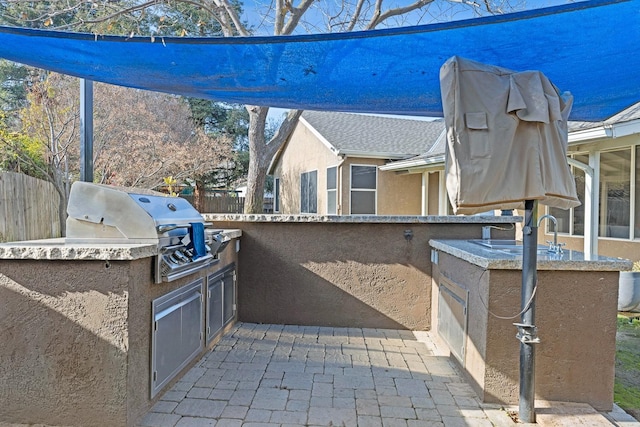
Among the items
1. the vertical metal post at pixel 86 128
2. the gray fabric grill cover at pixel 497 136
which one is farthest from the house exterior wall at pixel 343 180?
the gray fabric grill cover at pixel 497 136

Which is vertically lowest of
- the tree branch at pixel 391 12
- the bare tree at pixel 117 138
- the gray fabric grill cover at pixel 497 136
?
the gray fabric grill cover at pixel 497 136

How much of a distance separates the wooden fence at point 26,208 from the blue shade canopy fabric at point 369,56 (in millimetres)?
4629

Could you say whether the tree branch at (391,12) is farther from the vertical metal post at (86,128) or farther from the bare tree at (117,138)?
the bare tree at (117,138)

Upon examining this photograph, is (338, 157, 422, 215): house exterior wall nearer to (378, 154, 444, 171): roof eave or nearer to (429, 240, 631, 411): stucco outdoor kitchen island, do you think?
(378, 154, 444, 171): roof eave

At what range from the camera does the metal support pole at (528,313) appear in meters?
2.64

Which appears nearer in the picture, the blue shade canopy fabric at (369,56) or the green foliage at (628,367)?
the blue shade canopy fabric at (369,56)

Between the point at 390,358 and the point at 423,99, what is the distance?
2.46 meters

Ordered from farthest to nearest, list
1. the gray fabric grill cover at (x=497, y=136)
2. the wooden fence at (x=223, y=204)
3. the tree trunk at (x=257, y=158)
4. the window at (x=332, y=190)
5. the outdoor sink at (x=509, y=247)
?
the wooden fence at (x=223, y=204) < the window at (x=332, y=190) < the tree trunk at (x=257, y=158) < the outdoor sink at (x=509, y=247) < the gray fabric grill cover at (x=497, y=136)

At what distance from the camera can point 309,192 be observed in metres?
14.8

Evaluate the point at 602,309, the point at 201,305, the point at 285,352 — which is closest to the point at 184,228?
the point at 201,305

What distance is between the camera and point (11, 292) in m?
2.65

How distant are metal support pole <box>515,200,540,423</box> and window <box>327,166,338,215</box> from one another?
9423mm

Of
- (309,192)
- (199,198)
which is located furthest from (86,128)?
(199,198)

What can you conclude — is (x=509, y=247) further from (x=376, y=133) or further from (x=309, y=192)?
(x=309, y=192)
